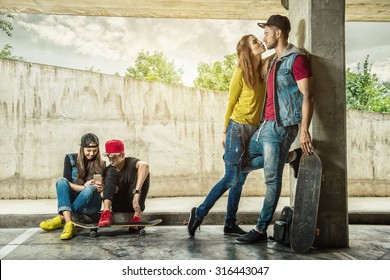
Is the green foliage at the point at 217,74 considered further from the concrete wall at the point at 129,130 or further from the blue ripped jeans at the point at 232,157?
the blue ripped jeans at the point at 232,157

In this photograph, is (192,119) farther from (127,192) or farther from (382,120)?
(382,120)

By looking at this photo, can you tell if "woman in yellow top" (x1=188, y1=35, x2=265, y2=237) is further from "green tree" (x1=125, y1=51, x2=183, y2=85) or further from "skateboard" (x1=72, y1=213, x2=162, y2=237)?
"green tree" (x1=125, y1=51, x2=183, y2=85)

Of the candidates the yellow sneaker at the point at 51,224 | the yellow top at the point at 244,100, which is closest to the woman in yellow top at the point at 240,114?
the yellow top at the point at 244,100

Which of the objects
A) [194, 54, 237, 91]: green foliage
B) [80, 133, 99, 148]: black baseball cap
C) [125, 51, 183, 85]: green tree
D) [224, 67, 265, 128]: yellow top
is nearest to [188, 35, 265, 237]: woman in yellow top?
[224, 67, 265, 128]: yellow top

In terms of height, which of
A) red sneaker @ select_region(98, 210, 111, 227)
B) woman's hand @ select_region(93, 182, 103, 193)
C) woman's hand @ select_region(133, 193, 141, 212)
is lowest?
red sneaker @ select_region(98, 210, 111, 227)

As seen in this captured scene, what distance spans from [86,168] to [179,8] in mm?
3139

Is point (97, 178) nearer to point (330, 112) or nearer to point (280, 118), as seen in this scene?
point (280, 118)

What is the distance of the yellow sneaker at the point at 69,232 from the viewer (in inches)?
131

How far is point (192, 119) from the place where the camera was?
5.83 m

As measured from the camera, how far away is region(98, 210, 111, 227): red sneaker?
3334 millimetres

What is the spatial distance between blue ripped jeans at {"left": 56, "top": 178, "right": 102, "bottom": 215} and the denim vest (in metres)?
2.08

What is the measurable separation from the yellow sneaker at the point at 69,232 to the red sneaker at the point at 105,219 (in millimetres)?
305

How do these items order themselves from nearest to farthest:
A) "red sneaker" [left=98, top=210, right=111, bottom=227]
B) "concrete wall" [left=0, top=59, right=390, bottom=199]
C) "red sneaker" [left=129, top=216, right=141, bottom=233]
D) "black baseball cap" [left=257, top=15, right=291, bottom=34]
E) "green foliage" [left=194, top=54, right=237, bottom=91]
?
"black baseball cap" [left=257, top=15, right=291, bottom=34], "red sneaker" [left=98, top=210, right=111, bottom=227], "red sneaker" [left=129, top=216, right=141, bottom=233], "concrete wall" [left=0, top=59, right=390, bottom=199], "green foliage" [left=194, top=54, right=237, bottom=91]

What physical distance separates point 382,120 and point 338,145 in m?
3.65
